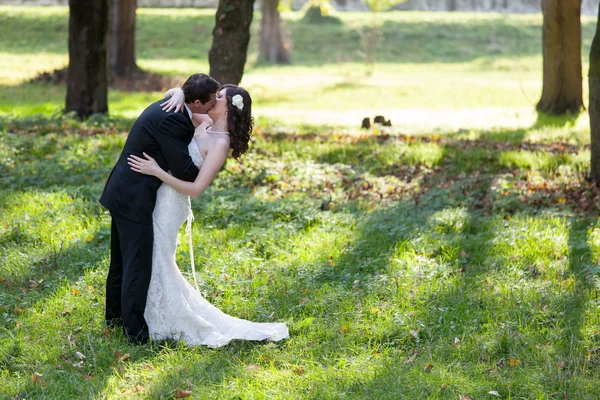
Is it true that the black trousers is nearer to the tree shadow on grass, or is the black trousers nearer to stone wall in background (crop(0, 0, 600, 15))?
the tree shadow on grass

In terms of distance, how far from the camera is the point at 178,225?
5840 millimetres

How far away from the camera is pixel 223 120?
18.7 feet

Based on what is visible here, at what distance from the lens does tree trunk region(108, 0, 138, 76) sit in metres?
27.3

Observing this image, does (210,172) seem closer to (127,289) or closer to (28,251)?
(127,289)

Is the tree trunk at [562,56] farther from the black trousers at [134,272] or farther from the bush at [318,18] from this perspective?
the bush at [318,18]

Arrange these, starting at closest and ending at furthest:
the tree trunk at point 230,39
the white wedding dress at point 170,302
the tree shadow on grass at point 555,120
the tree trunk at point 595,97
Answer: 1. the white wedding dress at point 170,302
2. the tree trunk at point 595,97
3. the tree trunk at point 230,39
4. the tree shadow on grass at point 555,120

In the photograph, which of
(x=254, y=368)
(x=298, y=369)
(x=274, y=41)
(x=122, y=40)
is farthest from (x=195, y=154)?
(x=274, y=41)

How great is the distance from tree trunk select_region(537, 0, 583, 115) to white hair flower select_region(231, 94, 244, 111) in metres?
14.5

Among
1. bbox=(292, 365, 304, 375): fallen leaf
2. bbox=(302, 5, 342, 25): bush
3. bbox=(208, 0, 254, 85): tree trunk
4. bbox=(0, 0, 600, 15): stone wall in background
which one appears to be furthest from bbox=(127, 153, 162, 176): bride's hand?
bbox=(0, 0, 600, 15): stone wall in background

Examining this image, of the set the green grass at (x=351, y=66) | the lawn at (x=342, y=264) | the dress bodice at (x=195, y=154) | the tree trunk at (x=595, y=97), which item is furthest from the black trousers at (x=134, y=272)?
the green grass at (x=351, y=66)

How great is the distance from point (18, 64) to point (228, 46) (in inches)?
917

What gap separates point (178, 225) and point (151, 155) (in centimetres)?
60

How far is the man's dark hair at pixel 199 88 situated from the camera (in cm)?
553

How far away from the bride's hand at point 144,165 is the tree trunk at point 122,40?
23.1m
